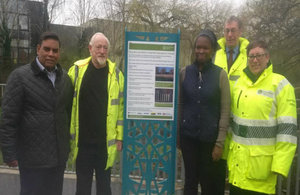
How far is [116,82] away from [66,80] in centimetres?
54

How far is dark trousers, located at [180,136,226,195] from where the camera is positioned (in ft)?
9.07

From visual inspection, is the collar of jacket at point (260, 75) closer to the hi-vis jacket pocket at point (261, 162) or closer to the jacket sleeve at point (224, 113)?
the jacket sleeve at point (224, 113)

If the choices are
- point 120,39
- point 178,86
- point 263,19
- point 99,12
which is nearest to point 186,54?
point 120,39

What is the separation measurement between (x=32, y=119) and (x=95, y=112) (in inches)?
26.3

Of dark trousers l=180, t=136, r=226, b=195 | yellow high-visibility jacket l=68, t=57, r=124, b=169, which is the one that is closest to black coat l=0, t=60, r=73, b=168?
yellow high-visibility jacket l=68, t=57, r=124, b=169

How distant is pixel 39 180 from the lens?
103 inches

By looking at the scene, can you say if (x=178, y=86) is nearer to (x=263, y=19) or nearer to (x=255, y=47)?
(x=255, y=47)

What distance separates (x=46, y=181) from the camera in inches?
106

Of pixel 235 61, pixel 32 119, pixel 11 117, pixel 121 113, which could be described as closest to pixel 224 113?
pixel 235 61

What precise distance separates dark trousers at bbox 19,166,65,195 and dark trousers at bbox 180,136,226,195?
1357mm

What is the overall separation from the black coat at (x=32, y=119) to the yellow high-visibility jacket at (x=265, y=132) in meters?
1.79

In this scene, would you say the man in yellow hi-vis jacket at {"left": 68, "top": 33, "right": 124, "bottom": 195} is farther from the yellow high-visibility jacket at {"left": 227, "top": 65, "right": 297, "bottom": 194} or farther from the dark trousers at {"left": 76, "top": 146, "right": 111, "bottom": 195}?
the yellow high-visibility jacket at {"left": 227, "top": 65, "right": 297, "bottom": 194}

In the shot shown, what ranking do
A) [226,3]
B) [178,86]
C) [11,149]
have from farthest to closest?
[226,3] < [178,86] < [11,149]

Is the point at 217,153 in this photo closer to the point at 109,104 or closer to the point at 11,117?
the point at 109,104
